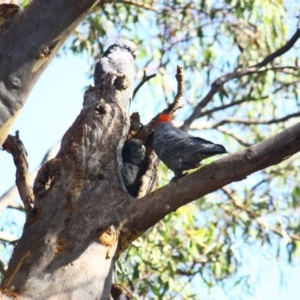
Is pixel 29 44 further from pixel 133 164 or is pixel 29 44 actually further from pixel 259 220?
pixel 259 220

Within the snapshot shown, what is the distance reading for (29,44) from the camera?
3.40 m

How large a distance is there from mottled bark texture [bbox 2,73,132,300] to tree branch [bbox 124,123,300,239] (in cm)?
17

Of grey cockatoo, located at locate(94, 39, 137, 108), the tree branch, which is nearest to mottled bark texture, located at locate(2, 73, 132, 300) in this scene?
the tree branch

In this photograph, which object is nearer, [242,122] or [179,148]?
[179,148]

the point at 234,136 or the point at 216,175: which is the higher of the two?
the point at 234,136

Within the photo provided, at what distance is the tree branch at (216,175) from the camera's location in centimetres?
342

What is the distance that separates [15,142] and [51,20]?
1143mm

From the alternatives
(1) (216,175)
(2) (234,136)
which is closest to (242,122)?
(2) (234,136)

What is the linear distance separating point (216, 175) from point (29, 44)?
1.03 meters

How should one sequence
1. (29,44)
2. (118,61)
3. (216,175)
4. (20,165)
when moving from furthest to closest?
(118,61) → (20,165) → (216,175) → (29,44)

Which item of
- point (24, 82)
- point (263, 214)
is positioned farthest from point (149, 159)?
point (263, 214)

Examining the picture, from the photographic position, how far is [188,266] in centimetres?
838

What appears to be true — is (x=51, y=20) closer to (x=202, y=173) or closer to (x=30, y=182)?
(x=202, y=173)

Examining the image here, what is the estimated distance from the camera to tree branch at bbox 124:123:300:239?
135 inches
